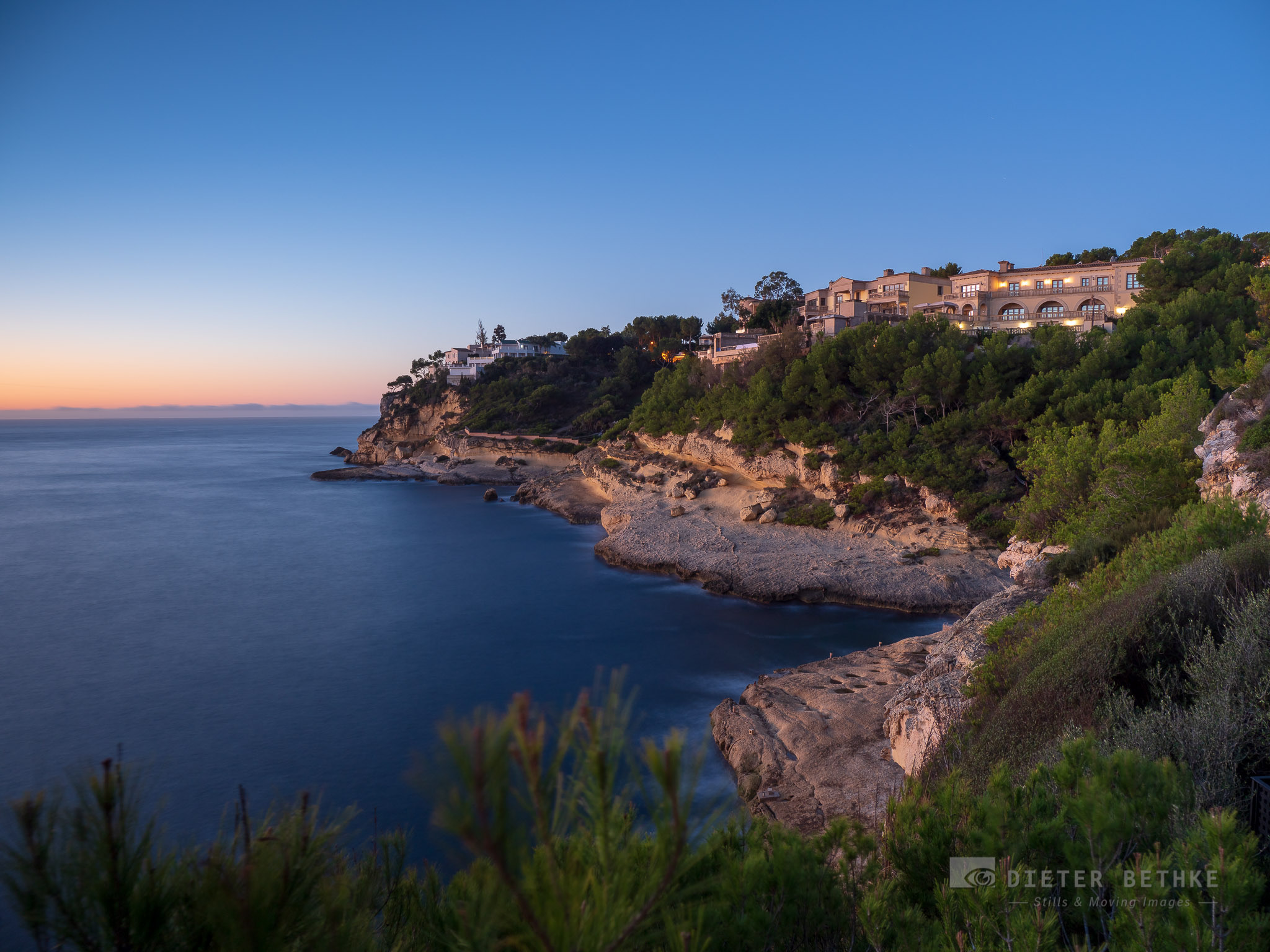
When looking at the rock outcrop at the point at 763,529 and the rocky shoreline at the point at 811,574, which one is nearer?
the rocky shoreline at the point at 811,574

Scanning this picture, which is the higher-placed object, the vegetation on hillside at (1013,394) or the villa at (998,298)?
the villa at (998,298)

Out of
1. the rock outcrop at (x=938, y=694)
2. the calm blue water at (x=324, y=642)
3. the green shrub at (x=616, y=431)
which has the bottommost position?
the calm blue water at (x=324, y=642)

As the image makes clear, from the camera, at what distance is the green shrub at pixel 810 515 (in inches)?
937

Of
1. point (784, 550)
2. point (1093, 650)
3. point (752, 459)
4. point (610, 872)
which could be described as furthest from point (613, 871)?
point (752, 459)

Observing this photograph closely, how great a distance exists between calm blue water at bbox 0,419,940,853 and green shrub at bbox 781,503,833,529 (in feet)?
15.6

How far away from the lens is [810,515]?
24.2 m

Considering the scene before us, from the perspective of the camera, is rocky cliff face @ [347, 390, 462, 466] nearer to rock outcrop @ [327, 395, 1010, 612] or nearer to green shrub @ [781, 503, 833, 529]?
rock outcrop @ [327, 395, 1010, 612]

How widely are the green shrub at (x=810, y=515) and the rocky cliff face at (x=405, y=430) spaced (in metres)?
43.1

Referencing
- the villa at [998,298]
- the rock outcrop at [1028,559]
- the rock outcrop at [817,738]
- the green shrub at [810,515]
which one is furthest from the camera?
the villa at [998,298]

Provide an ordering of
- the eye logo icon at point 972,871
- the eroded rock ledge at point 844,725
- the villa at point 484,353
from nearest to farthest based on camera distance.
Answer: the eye logo icon at point 972,871
the eroded rock ledge at point 844,725
the villa at point 484,353

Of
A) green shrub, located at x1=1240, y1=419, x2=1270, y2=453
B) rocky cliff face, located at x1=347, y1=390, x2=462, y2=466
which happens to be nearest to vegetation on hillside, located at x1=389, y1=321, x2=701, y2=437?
rocky cliff face, located at x1=347, y1=390, x2=462, y2=466

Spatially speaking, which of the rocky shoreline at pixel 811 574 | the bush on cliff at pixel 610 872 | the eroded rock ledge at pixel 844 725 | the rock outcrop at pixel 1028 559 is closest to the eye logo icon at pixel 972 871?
the bush on cliff at pixel 610 872

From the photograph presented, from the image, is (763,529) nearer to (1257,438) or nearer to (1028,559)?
(1028,559)

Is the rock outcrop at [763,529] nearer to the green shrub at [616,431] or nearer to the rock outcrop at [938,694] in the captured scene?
the green shrub at [616,431]
